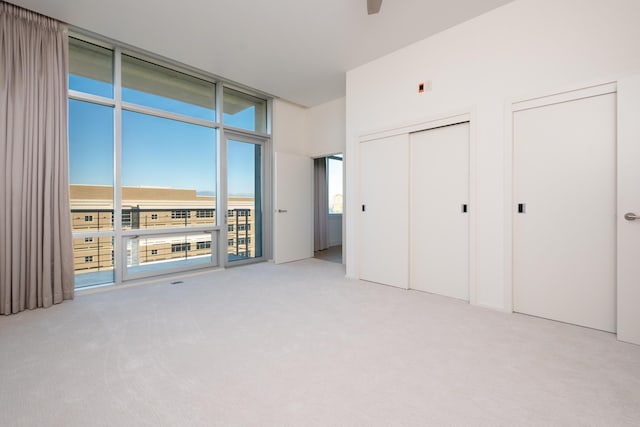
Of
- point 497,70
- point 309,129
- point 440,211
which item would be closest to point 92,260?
point 309,129

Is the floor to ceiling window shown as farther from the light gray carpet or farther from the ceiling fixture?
the ceiling fixture

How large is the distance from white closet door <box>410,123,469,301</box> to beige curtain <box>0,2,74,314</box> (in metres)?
3.71

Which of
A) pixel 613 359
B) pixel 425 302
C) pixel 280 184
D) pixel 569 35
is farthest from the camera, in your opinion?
pixel 280 184

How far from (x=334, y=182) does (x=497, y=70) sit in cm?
444

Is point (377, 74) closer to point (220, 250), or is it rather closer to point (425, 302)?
point (425, 302)

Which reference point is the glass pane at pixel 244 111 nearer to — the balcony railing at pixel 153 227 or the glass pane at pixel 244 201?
the glass pane at pixel 244 201

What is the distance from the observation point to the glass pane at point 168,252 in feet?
11.8

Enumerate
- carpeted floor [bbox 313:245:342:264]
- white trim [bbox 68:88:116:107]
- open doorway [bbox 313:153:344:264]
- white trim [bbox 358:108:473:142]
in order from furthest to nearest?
open doorway [bbox 313:153:344:264]
carpeted floor [bbox 313:245:342:264]
white trim [bbox 68:88:116:107]
white trim [bbox 358:108:473:142]

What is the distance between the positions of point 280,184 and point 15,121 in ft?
→ 10.2

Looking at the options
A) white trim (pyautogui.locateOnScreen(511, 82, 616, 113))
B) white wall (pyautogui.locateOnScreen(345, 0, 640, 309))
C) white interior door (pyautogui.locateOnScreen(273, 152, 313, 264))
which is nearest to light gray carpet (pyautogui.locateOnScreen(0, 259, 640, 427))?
white wall (pyautogui.locateOnScreen(345, 0, 640, 309))

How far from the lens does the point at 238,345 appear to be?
75.7 inches

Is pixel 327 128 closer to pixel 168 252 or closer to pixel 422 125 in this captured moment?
pixel 422 125

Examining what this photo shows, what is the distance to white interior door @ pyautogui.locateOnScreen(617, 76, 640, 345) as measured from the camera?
198 centimetres

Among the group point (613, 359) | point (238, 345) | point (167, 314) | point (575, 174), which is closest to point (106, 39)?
point (167, 314)
